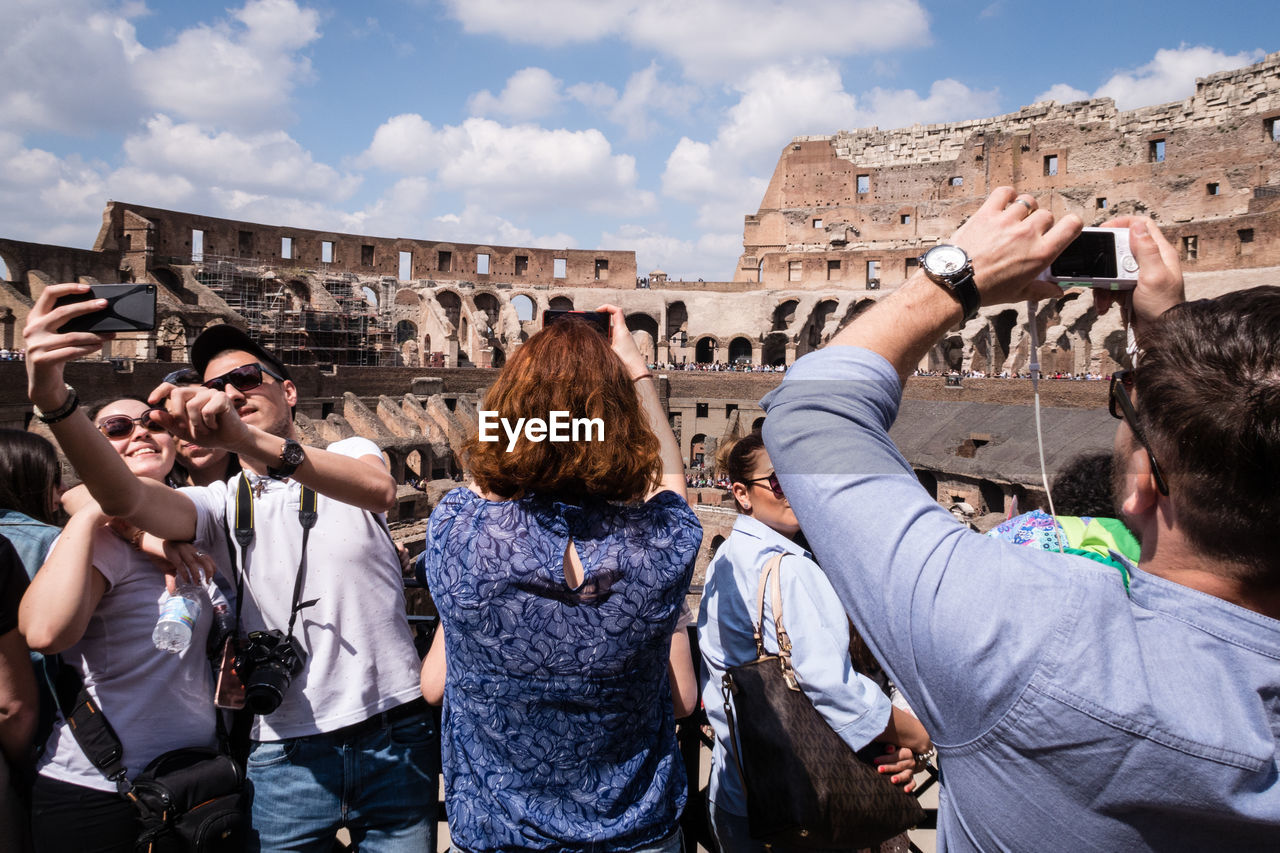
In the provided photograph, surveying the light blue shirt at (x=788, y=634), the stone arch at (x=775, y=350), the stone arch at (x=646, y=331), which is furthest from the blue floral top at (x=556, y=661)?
the stone arch at (x=646, y=331)

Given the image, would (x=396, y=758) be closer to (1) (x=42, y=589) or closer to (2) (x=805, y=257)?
(1) (x=42, y=589)

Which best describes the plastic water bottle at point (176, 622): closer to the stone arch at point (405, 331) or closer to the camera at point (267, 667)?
Result: the camera at point (267, 667)

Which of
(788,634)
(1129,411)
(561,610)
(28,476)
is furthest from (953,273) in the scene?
(28,476)

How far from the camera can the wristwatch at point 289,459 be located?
1.93m

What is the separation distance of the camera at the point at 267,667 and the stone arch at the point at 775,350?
3421 cm

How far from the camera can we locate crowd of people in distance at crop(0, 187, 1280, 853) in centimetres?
100

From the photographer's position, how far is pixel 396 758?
2.26 meters

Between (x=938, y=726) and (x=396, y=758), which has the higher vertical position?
(x=938, y=726)

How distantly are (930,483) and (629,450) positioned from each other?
1897cm

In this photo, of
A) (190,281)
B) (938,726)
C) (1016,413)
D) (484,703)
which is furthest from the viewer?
Answer: (190,281)

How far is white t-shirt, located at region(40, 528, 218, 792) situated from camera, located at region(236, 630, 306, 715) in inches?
8.1

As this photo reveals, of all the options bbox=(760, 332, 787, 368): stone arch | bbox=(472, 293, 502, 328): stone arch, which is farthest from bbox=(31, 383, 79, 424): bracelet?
bbox=(472, 293, 502, 328): stone arch

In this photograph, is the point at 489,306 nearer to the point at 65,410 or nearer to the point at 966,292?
the point at 65,410

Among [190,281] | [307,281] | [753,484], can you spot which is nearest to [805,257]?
[307,281]
